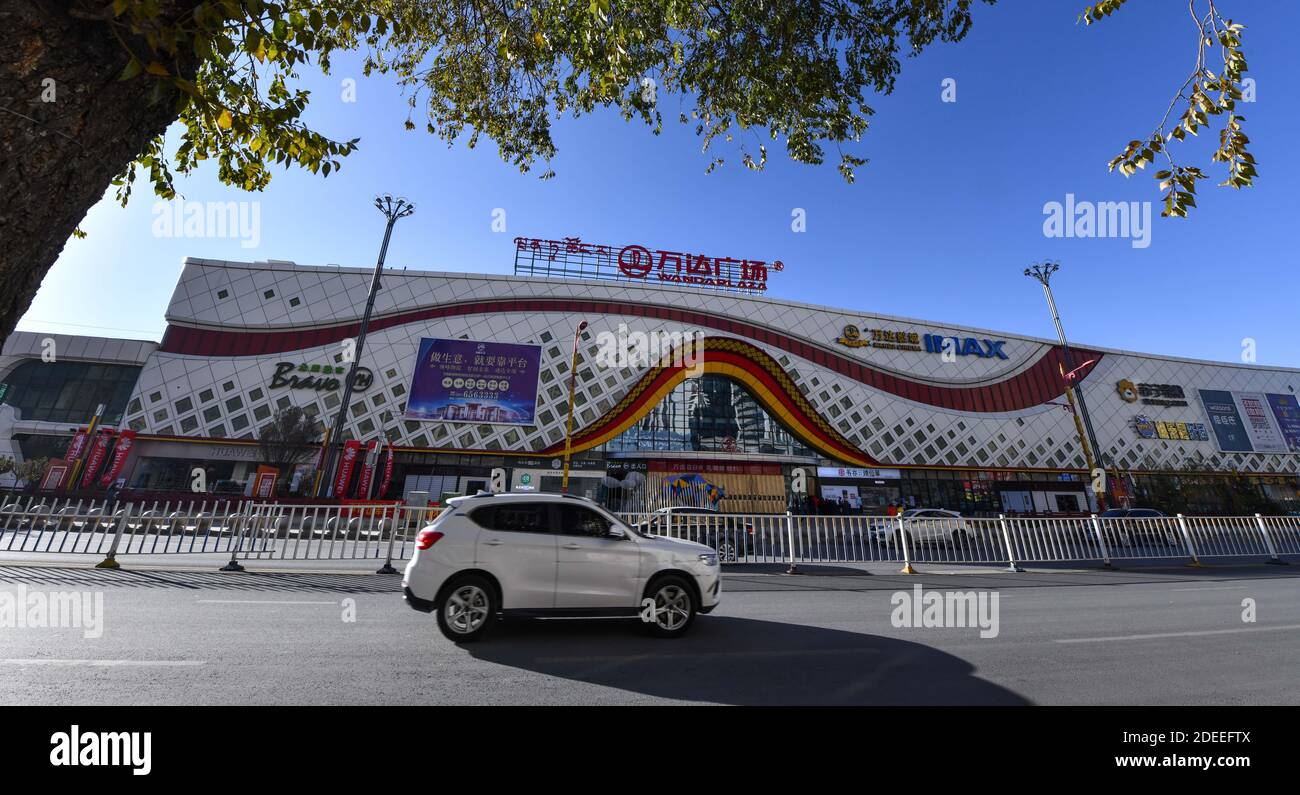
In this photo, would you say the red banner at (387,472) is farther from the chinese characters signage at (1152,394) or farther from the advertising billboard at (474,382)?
the chinese characters signage at (1152,394)

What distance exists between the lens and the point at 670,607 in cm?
583

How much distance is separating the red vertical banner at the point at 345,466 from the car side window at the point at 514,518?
2906cm

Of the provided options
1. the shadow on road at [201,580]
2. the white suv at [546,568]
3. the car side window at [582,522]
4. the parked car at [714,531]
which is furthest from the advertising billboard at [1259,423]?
the shadow on road at [201,580]

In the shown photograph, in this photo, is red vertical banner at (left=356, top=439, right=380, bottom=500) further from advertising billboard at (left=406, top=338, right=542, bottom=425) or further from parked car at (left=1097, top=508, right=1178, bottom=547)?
parked car at (left=1097, top=508, right=1178, bottom=547)

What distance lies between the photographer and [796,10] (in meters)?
6.26

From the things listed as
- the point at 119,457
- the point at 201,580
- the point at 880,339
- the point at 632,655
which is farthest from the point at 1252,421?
the point at 119,457

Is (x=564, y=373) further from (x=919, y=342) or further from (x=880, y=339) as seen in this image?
(x=919, y=342)

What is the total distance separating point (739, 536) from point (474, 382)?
88.1ft

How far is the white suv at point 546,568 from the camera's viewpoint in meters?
5.41

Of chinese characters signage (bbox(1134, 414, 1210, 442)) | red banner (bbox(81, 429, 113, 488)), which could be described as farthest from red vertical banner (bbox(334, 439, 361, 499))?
chinese characters signage (bbox(1134, 414, 1210, 442))
